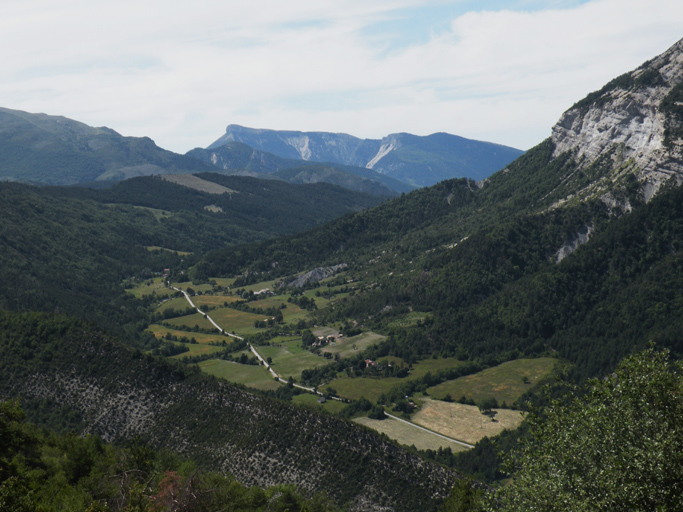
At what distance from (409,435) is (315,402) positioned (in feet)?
100

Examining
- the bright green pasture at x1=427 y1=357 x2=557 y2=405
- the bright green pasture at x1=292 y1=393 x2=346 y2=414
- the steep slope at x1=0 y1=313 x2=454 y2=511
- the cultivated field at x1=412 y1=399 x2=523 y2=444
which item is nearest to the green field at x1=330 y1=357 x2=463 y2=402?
the bright green pasture at x1=292 y1=393 x2=346 y2=414

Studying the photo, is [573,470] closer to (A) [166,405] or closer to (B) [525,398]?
(A) [166,405]

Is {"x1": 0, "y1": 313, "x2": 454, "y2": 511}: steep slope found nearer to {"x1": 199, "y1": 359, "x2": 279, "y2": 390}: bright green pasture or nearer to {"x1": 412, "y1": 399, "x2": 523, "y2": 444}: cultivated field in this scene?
{"x1": 412, "y1": 399, "x2": 523, "y2": 444}: cultivated field

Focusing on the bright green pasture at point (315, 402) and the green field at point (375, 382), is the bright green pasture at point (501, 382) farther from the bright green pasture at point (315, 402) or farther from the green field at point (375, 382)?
the bright green pasture at point (315, 402)

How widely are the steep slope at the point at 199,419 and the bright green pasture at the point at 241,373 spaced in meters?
40.9

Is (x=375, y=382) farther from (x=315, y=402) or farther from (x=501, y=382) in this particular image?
(x=501, y=382)

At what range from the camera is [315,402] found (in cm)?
15988

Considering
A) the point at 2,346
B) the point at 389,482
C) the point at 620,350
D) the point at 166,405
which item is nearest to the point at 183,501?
the point at 389,482

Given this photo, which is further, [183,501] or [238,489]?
[238,489]

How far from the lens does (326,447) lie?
10838 cm

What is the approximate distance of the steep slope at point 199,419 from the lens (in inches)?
4033

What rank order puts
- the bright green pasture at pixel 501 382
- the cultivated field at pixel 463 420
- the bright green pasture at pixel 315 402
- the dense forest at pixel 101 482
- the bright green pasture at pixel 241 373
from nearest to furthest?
the dense forest at pixel 101 482 → the cultivated field at pixel 463 420 → the bright green pasture at pixel 315 402 → the bright green pasture at pixel 501 382 → the bright green pasture at pixel 241 373

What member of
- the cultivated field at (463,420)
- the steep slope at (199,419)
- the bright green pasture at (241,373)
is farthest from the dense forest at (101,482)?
the bright green pasture at (241,373)

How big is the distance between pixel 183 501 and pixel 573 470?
117 feet
